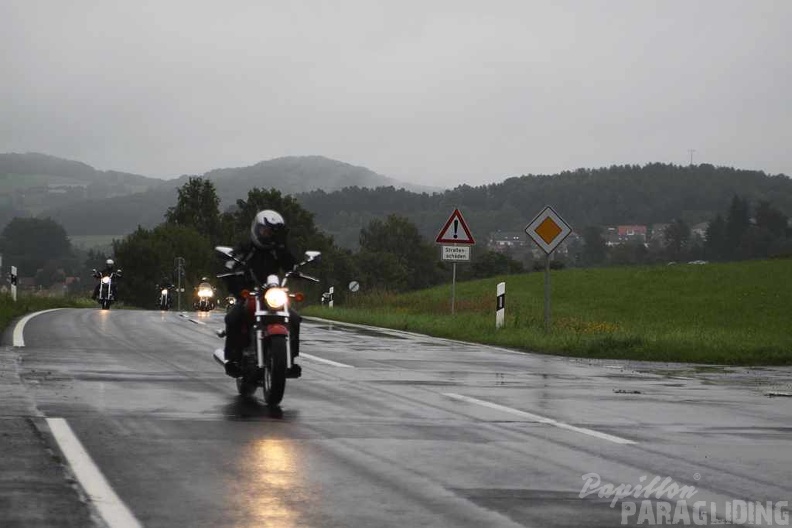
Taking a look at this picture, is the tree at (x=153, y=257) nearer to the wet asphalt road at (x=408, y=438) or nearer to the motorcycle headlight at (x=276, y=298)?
the wet asphalt road at (x=408, y=438)

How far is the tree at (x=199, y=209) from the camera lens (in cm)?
14875

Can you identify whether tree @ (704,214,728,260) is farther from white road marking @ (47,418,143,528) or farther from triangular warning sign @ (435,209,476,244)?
white road marking @ (47,418,143,528)

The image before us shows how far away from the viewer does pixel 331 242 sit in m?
134

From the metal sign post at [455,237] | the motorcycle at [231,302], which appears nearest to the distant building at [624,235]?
the motorcycle at [231,302]

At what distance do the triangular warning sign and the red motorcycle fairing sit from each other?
17426 millimetres

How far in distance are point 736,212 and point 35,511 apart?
6570 inches

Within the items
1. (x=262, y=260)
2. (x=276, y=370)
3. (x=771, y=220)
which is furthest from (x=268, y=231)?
(x=771, y=220)

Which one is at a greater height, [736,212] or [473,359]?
[736,212]

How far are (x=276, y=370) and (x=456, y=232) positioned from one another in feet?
58.9

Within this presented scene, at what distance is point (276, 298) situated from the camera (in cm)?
1116

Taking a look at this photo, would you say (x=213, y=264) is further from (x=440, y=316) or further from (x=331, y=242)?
(x=440, y=316)

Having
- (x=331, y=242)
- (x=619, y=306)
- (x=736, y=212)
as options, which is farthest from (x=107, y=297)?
(x=736, y=212)

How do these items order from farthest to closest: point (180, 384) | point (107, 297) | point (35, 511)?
1. point (107, 297)
2. point (180, 384)
3. point (35, 511)

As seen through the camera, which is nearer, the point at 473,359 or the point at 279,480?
the point at 279,480
